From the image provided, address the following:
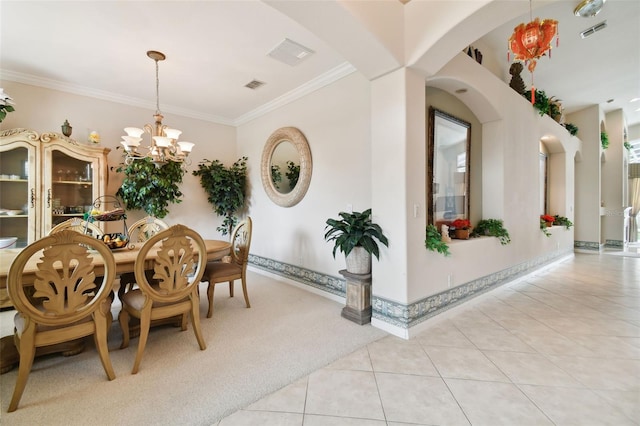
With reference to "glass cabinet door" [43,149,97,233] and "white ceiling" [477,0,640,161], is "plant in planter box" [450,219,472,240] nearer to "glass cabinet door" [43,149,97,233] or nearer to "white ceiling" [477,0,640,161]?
"white ceiling" [477,0,640,161]

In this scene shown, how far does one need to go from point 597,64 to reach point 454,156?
323cm

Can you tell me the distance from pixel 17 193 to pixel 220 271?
279 centimetres

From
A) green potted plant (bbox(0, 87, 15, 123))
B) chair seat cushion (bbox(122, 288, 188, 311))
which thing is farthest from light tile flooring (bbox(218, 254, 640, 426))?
green potted plant (bbox(0, 87, 15, 123))

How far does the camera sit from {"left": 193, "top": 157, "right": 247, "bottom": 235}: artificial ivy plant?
482cm

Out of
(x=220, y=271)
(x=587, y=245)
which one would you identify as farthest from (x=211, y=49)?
(x=587, y=245)

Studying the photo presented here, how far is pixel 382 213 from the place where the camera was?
105 inches

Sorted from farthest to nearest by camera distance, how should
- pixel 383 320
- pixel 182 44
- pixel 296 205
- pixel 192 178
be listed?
pixel 192 178 → pixel 296 205 → pixel 182 44 → pixel 383 320

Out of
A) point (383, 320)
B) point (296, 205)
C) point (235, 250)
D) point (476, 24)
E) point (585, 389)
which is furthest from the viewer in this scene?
point (296, 205)

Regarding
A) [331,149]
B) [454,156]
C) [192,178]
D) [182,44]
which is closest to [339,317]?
[331,149]

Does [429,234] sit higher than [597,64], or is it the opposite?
[597,64]

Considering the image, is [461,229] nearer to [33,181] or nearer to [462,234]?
[462,234]

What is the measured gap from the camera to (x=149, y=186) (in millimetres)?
4004

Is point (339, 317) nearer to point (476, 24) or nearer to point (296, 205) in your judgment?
point (296, 205)

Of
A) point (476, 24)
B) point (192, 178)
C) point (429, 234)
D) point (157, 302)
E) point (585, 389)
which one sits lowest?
point (585, 389)
